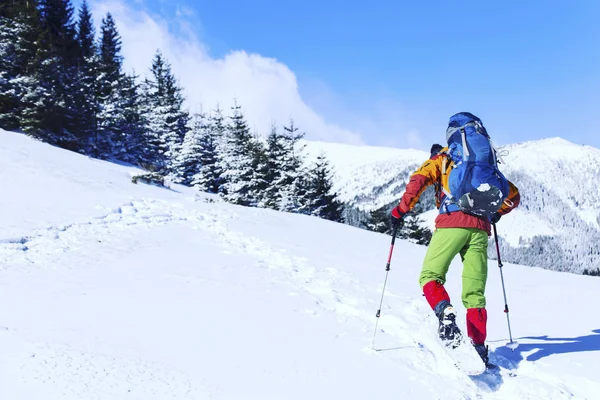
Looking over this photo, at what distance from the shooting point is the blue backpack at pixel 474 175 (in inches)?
167

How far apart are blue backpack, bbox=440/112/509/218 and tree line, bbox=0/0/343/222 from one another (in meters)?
25.5

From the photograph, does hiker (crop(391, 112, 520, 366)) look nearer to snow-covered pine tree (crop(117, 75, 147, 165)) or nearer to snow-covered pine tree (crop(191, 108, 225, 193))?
snow-covered pine tree (crop(117, 75, 147, 165))

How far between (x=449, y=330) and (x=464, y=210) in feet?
3.90

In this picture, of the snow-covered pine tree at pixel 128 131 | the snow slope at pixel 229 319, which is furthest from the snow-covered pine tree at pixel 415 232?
the snow slope at pixel 229 319

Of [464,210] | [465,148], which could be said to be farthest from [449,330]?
[465,148]

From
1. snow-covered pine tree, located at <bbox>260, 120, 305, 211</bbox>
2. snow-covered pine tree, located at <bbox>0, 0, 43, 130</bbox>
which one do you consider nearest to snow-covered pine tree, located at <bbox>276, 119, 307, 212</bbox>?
snow-covered pine tree, located at <bbox>260, 120, 305, 211</bbox>

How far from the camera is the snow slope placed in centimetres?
301

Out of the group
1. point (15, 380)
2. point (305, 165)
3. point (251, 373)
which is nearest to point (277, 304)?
point (251, 373)

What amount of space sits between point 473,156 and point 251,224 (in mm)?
7834

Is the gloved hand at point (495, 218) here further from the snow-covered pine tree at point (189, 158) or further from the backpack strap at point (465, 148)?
the snow-covered pine tree at point (189, 158)

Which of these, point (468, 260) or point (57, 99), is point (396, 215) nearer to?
point (468, 260)

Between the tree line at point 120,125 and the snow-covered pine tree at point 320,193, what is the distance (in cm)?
8

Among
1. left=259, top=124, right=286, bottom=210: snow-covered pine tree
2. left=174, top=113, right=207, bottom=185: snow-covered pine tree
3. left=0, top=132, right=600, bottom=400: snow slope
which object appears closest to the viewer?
left=0, top=132, right=600, bottom=400: snow slope

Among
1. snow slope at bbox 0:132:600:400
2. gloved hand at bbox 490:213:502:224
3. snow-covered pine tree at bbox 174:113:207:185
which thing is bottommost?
snow slope at bbox 0:132:600:400
